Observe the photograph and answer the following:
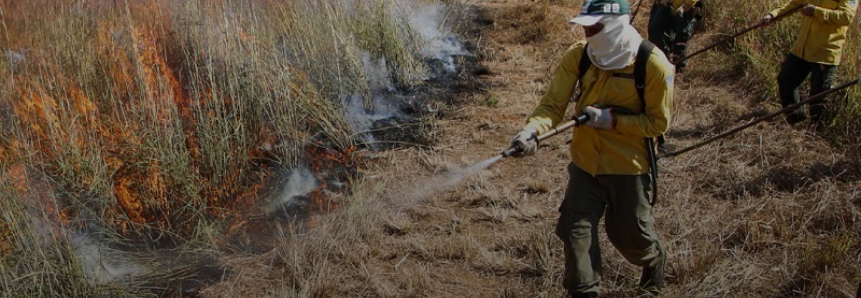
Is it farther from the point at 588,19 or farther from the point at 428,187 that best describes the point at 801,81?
the point at 588,19

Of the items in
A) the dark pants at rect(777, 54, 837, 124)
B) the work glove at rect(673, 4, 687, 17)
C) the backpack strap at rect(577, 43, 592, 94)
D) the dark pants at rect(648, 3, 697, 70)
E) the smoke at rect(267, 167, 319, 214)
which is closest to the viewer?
the backpack strap at rect(577, 43, 592, 94)

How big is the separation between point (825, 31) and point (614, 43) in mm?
3061

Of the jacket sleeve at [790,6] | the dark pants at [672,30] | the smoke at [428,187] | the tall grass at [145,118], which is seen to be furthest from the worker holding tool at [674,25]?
the tall grass at [145,118]

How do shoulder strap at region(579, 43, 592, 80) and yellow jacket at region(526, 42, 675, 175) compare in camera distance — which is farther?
shoulder strap at region(579, 43, 592, 80)

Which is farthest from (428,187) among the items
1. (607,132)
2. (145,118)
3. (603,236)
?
(607,132)

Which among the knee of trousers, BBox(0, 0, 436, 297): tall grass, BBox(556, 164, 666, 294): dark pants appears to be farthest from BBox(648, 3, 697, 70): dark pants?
the knee of trousers

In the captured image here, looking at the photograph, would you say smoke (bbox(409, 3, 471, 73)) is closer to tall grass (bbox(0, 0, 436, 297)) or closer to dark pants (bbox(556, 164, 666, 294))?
tall grass (bbox(0, 0, 436, 297))

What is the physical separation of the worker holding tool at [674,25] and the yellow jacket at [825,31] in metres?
2.05

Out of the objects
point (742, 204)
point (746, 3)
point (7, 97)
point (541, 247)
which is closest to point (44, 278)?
point (7, 97)

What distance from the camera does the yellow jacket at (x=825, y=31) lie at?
5.21 meters

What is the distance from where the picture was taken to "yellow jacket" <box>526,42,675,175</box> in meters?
3.14

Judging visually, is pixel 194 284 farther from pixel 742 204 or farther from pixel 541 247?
pixel 742 204

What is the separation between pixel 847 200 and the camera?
4520 mm

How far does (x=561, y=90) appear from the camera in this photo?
11.1ft
